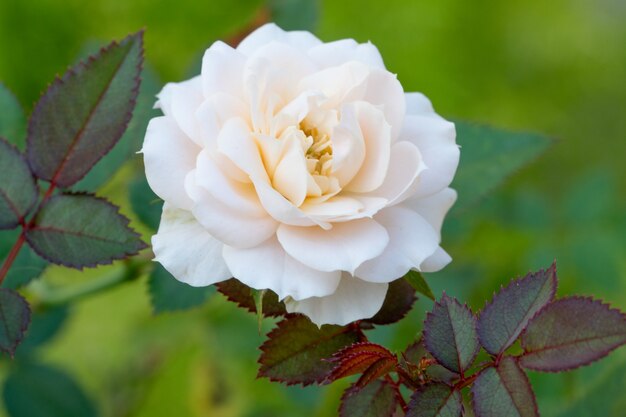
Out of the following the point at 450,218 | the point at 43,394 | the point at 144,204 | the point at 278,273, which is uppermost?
the point at 278,273

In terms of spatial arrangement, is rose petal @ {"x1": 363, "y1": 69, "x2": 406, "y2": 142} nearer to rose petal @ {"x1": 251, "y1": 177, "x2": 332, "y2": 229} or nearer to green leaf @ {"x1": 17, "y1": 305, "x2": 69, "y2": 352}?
rose petal @ {"x1": 251, "y1": 177, "x2": 332, "y2": 229}

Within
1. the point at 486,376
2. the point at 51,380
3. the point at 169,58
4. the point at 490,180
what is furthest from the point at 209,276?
the point at 169,58

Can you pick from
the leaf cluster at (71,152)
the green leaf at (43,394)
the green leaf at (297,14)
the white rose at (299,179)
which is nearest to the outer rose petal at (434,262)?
the white rose at (299,179)

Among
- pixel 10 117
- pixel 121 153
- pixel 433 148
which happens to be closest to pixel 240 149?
A: pixel 433 148

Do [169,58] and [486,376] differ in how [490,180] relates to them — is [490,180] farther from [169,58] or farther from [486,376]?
[169,58]

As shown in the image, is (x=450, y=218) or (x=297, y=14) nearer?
(x=297, y=14)

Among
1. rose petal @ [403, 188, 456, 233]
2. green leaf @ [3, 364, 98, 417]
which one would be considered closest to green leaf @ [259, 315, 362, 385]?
rose petal @ [403, 188, 456, 233]

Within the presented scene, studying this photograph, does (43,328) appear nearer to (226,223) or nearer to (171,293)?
(171,293)
